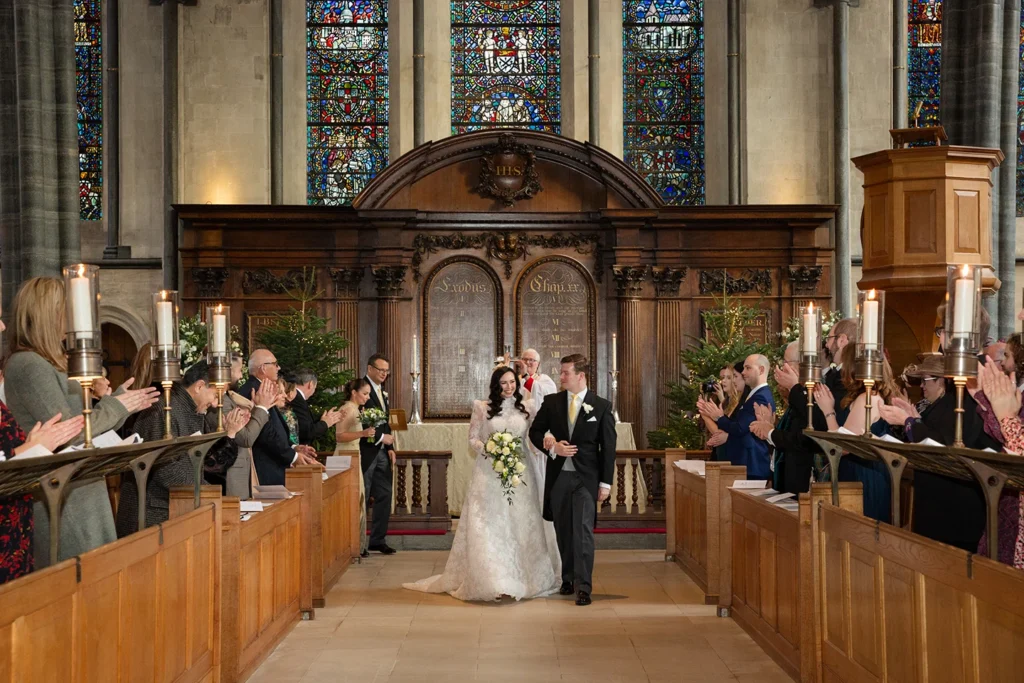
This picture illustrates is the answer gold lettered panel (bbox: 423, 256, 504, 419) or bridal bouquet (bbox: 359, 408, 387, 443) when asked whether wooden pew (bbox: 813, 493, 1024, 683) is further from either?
gold lettered panel (bbox: 423, 256, 504, 419)

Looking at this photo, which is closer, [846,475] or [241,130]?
[846,475]

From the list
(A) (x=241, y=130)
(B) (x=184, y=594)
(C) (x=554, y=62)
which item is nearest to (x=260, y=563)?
(B) (x=184, y=594)

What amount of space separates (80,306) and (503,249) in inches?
449

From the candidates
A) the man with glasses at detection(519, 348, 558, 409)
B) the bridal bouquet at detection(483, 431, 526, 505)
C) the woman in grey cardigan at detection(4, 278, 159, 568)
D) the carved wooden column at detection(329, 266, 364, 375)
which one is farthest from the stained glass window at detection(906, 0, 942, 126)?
the woman in grey cardigan at detection(4, 278, 159, 568)

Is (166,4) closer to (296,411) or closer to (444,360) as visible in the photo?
(444,360)

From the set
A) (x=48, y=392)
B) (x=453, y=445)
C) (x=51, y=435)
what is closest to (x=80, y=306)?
(x=51, y=435)

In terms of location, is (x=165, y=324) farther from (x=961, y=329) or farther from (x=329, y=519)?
(x=329, y=519)

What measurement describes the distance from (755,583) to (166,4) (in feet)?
42.8

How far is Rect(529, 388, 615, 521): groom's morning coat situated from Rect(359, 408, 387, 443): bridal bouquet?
2185mm

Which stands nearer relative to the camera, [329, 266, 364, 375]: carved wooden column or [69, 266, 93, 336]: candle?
[69, 266, 93, 336]: candle

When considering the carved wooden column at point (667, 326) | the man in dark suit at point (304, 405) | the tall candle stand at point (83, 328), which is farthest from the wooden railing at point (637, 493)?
the tall candle stand at point (83, 328)

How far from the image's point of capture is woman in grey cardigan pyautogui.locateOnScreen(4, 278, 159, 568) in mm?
4504

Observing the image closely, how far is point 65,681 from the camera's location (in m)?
3.49

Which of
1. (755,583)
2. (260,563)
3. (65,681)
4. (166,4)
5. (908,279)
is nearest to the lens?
(65,681)
